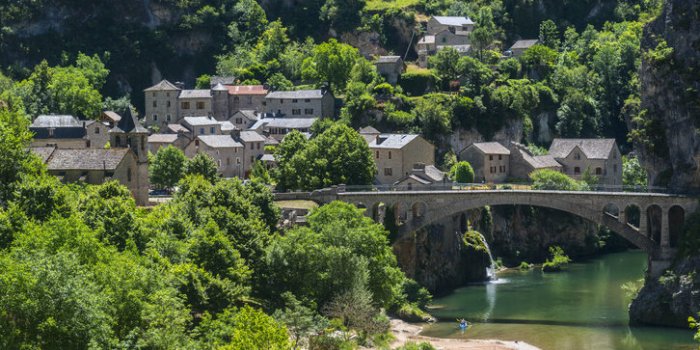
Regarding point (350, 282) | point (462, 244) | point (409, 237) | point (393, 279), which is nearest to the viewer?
point (350, 282)

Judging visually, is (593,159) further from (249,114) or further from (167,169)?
(167,169)

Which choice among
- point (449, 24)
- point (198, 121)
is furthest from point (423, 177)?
point (449, 24)

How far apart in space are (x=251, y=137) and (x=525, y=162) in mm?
30900

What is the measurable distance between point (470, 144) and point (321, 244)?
64.6 meters

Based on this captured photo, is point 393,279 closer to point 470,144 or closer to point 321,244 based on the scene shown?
point 321,244

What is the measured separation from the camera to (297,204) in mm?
122125

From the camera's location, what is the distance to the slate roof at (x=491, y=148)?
157 metres

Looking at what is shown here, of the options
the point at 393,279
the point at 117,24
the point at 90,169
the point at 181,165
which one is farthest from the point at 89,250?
the point at 117,24

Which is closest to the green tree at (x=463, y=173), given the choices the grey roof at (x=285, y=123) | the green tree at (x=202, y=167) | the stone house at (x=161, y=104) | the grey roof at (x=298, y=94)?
the grey roof at (x=285, y=123)

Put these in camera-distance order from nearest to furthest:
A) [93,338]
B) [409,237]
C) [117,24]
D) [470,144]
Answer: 1. [93,338]
2. [409,237]
3. [470,144]
4. [117,24]

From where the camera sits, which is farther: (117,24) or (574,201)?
(117,24)

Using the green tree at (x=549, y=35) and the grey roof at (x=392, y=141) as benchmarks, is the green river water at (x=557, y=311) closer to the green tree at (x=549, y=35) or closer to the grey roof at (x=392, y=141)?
the grey roof at (x=392, y=141)

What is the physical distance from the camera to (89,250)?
254 ft

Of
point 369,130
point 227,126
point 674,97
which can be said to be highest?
point 674,97
